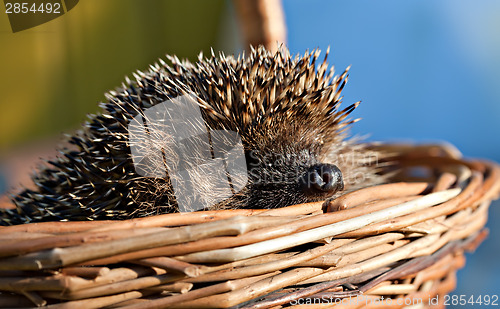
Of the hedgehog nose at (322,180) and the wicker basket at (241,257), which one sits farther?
the hedgehog nose at (322,180)

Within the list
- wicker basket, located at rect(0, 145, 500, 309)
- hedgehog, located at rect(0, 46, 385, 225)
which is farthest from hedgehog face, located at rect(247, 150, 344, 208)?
wicker basket, located at rect(0, 145, 500, 309)

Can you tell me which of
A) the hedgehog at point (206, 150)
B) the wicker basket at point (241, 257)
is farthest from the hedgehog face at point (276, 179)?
the wicker basket at point (241, 257)

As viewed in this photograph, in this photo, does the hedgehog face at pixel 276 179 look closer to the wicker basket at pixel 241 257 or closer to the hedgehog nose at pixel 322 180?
the hedgehog nose at pixel 322 180

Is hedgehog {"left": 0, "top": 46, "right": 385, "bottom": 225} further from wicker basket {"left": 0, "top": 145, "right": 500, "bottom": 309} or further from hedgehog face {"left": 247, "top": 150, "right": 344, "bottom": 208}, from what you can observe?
wicker basket {"left": 0, "top": 145, "right": 500, "bottom": 309}

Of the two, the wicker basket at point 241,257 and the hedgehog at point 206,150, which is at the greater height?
the hedgehog at point 206,150

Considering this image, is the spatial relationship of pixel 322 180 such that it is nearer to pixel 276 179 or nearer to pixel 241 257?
pixel 276 179

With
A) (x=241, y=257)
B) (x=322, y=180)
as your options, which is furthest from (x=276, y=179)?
(x=241, y=257)

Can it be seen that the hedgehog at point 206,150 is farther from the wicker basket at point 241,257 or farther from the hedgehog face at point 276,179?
the wicker basket at point 241,257

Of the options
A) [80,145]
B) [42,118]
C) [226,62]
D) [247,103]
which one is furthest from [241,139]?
[42,118]
